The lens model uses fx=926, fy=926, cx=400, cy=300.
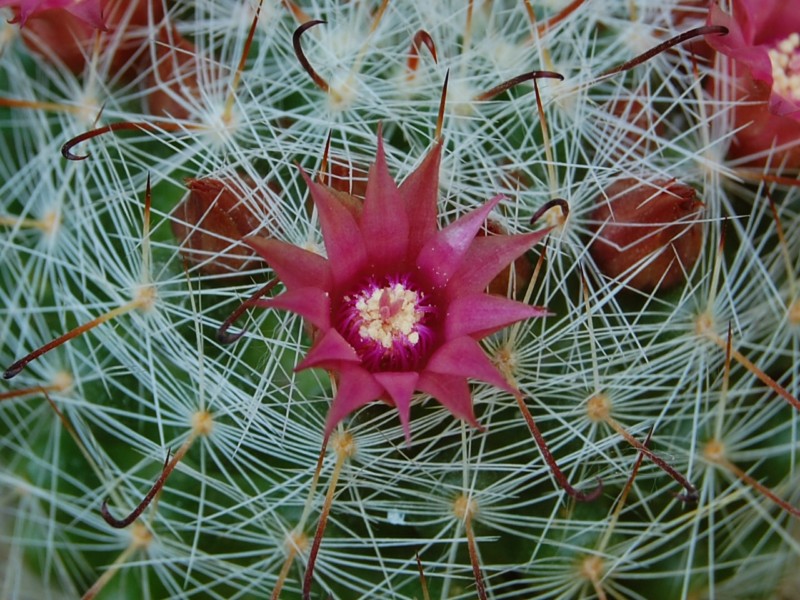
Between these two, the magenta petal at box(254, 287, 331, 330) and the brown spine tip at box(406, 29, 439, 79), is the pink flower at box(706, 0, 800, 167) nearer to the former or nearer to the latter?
the brown spine tip at box(406, 29, 439, 79)

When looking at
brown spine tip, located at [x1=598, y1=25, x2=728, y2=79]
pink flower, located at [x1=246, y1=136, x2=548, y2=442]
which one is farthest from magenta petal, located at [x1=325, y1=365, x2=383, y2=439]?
brown spine tip, located at [x1=598, y1=25, x2=728, y2=79]

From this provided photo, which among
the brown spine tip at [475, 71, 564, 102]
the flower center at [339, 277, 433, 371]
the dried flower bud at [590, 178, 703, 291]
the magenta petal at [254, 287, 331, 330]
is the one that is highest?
the brown spine tip at [475, 71, 564, 102]

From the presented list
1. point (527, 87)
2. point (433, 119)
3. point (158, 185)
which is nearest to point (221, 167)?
point (158, 185)

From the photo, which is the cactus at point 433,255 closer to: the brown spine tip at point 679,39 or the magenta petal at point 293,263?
the brown spine tip at point 679,39

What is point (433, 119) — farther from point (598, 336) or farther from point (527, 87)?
point (598, 336)

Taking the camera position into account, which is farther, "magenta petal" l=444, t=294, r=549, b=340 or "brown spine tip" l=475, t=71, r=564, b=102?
"brown spine tip" l=475, t=71, r=564, b=102

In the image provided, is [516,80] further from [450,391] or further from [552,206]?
[450,391]
